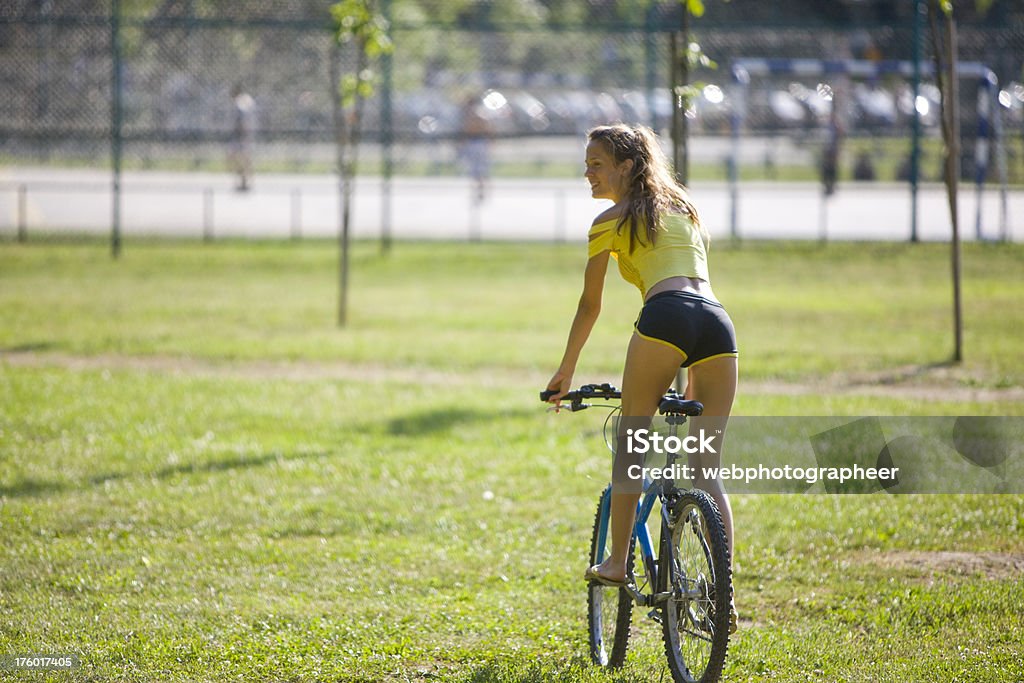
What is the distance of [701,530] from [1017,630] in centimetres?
178

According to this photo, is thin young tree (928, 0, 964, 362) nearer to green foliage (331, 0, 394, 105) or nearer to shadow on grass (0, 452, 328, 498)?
green foliage (331, 0, 394, 105)

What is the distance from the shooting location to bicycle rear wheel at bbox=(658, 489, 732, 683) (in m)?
4.07

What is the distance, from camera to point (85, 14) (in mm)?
18141

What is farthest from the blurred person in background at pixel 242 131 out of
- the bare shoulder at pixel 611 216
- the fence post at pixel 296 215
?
the bare shoulder at pixel 611 216

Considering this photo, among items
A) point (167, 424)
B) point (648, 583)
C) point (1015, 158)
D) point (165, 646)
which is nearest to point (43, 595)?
point (165, 646)

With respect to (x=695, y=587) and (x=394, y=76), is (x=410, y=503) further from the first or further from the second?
(x=394, y=76)

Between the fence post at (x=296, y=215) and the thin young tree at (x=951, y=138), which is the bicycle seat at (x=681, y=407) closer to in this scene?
the thin young tree at (x=951, y=138)

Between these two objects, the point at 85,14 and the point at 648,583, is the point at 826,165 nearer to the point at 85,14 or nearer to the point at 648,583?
the point at 85,14

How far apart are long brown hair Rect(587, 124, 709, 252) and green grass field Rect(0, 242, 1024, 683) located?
167 cm

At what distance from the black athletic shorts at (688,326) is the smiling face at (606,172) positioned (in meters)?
0.44

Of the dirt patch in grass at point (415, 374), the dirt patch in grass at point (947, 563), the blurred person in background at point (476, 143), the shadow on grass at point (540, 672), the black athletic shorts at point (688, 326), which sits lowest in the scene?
the shadow on grass at point (540, 672)

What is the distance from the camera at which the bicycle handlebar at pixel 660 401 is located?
4.18m

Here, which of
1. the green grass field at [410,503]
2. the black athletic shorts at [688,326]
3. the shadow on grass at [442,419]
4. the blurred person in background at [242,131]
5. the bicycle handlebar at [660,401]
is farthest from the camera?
the blurred person in background at [242,131]

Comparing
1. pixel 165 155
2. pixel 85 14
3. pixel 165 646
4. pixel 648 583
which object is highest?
pixel 85 14
